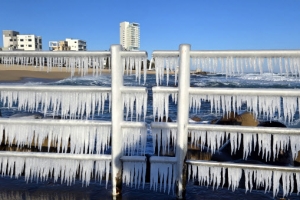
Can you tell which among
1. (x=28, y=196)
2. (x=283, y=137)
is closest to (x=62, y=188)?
(x=28, y=196)

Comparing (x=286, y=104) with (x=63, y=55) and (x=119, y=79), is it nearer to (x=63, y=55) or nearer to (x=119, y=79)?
(x=119, y=79)

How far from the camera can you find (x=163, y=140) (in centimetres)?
357

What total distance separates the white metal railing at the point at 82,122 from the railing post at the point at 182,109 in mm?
442

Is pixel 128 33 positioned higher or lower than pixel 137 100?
higher

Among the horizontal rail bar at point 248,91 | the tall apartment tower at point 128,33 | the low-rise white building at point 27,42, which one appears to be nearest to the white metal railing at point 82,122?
the horizontal rail bar at point 248,91

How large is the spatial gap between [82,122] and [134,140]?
0.70m

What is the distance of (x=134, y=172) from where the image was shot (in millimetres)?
3719

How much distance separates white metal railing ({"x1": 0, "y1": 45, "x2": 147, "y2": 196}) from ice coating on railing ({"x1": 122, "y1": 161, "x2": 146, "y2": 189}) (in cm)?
1

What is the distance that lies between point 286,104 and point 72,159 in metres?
2.73

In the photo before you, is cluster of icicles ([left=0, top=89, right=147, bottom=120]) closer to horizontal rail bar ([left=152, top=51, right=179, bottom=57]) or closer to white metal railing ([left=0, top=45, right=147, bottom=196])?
white metal railing ([left=0, top=45, right=147, bottom=196])

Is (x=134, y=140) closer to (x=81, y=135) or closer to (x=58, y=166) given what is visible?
(x=81, y=135)

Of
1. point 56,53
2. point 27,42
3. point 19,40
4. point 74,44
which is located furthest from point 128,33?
point 56,53

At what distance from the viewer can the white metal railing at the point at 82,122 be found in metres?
3.55

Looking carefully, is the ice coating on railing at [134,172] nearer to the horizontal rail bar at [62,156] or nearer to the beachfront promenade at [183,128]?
the beachfront promenade at [183,128]
